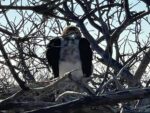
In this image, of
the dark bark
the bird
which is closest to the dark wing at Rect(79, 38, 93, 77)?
the bird

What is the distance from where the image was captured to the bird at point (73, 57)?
536cm

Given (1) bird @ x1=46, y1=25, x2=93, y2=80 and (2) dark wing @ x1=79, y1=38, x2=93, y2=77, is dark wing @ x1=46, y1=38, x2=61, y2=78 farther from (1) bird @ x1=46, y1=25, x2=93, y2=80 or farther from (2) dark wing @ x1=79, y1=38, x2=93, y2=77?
(2) dark wing @ x1=79, y1=38, x2=93, y2=77

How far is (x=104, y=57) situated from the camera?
173 inches

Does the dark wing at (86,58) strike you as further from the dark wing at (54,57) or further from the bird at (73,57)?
the dark wing at (54,57)

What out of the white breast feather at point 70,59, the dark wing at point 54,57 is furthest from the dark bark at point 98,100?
the dark wing at point 54,57

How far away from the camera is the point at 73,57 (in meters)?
5.44

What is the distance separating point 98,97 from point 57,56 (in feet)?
13.7

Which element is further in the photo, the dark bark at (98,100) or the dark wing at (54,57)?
the dark wing at (54,57)

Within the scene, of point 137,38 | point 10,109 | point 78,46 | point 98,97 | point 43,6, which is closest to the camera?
point 98,97

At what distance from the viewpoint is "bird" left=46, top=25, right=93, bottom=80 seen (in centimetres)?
536

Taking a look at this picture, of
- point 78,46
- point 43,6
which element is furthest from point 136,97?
point 78,46

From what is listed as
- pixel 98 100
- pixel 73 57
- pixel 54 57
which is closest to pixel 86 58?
pixel 73 57

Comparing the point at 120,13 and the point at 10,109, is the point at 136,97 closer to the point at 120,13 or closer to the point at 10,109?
the point at 10,109

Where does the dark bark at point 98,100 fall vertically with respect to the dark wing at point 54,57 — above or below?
below
